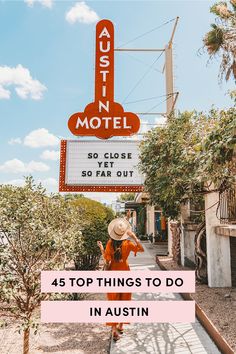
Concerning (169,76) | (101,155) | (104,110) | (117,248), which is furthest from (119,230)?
(169,76)

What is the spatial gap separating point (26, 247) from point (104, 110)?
4248 millimetres

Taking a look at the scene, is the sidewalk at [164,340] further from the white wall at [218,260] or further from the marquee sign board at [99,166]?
the marquee sign board at [99,166]

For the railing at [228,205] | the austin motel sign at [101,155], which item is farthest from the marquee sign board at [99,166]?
the railing at [228,205]

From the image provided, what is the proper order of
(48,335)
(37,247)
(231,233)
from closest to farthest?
(37,247), (48,335), (231,233)

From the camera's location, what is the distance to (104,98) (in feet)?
23.2

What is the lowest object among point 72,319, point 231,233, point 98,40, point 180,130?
point 72,319

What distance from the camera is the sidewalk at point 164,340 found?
411cm

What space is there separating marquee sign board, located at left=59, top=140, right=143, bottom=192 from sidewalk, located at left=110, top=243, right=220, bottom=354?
A: 2806 millimetres

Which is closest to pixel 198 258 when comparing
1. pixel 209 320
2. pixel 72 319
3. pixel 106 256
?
pixel 209 320

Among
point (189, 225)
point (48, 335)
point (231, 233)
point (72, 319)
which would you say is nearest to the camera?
point (72, 319)

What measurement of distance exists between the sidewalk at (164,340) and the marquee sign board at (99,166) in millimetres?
2806

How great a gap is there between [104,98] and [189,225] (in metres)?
5.25

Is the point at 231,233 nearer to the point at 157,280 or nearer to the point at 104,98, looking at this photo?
the point at 157,280

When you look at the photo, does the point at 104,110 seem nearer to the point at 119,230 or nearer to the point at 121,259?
the point at 119,230
